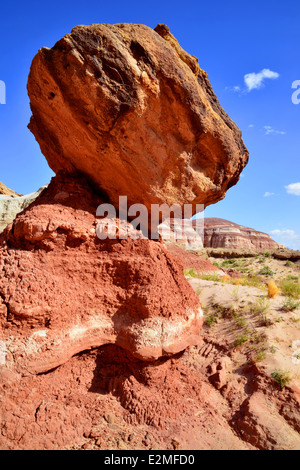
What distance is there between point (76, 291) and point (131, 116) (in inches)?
81.8

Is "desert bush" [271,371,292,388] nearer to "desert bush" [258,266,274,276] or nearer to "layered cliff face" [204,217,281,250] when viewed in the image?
"desert bush" [258,266,274,276]

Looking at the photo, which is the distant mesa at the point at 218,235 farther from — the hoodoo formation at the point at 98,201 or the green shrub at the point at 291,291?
the hoodoo formation at the point at 98,201

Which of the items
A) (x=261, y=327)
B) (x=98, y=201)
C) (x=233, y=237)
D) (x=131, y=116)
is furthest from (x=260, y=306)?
(x=233, y=237)

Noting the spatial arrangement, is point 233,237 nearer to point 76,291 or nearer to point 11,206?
point 11,206

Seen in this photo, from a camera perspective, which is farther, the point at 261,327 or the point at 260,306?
the point at 260,306

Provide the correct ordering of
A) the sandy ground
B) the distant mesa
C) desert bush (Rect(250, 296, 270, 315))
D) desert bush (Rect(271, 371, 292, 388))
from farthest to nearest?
the distant mesa < desert bush (Rect(250, 296, 270, 315)) < the sandy ground < desert bush (Rect(271, 371, 292, 388))

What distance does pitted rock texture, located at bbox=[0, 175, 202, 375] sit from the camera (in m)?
2.59

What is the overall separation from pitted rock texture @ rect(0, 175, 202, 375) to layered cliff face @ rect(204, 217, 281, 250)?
3531 cm

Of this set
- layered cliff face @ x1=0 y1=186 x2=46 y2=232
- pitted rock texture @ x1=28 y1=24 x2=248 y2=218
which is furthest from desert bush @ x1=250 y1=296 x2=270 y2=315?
layered cliff face @ x1=0 y1=186 x2=46 y2=232

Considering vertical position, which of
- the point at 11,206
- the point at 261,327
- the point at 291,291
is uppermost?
the point at 11,206

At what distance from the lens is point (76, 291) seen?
3020 mm

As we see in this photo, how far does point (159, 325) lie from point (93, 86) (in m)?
2.79

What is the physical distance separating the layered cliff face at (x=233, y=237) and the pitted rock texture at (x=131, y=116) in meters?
34.9

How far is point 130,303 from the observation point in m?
3.25
